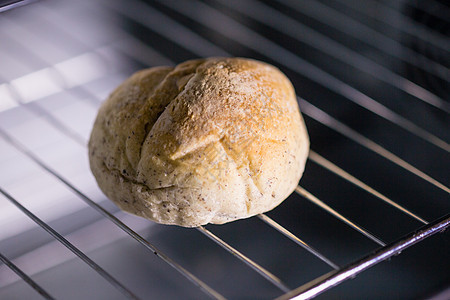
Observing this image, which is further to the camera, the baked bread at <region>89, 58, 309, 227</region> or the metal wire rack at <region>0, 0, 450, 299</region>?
the metal wire rack at <region>0, 0, 450, 299</region>

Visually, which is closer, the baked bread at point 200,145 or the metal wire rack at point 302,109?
the baked bread at point 200,145

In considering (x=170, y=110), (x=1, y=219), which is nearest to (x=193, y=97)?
(x=170, y=110)

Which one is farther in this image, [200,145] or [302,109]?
[302,109]
